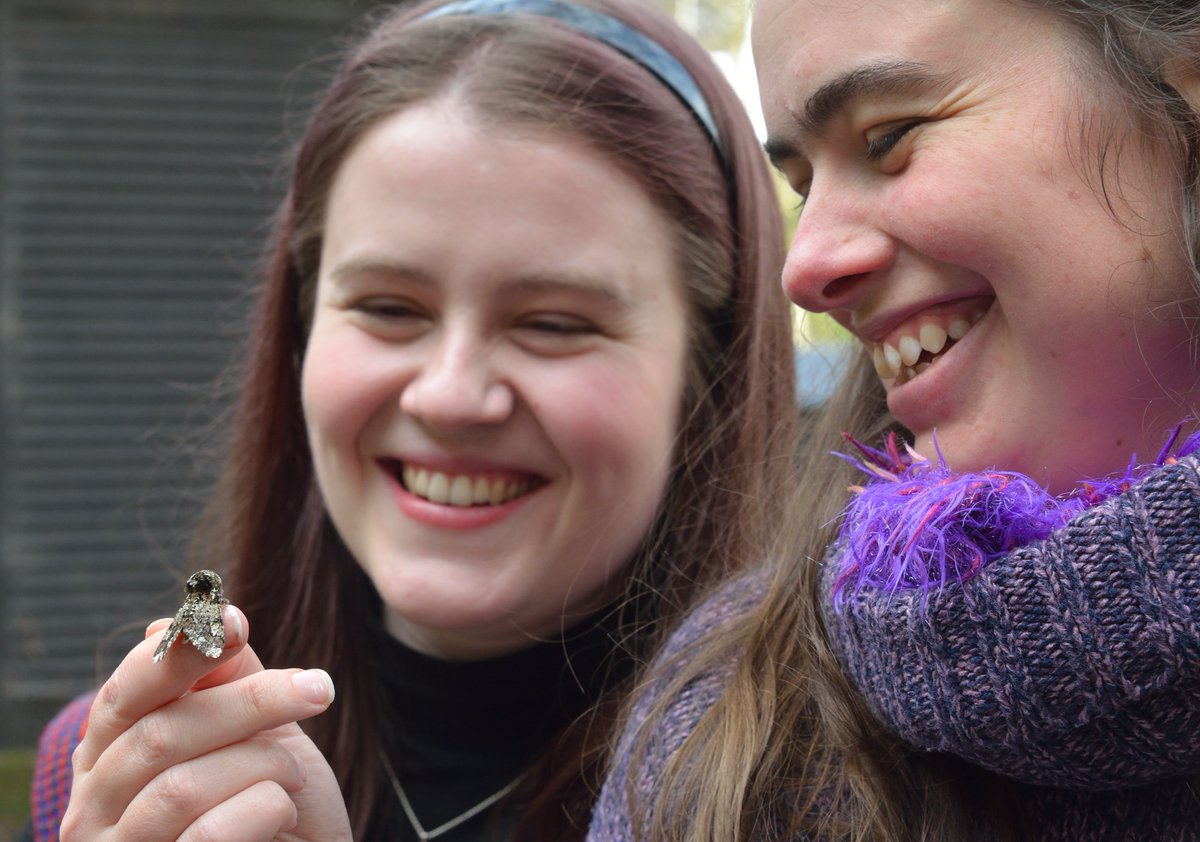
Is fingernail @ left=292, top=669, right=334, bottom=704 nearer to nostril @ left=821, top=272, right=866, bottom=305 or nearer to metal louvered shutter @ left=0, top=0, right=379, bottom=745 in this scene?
nostril @ left=821, top=272, right=866, bottom=305

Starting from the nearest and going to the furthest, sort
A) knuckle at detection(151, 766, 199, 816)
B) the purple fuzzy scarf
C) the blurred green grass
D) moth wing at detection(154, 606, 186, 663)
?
the purple fuzzy scarf
moth wing at detection(154, 606, 186, 663)
knuckle at detection(151, 766, 199, 816)
the blurred green grass

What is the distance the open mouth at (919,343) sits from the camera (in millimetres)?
1386

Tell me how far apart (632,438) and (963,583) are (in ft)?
Result: 2.62

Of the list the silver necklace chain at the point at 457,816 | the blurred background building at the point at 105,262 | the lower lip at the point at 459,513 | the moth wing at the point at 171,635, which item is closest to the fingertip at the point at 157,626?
the moth wing at the point at 171,635

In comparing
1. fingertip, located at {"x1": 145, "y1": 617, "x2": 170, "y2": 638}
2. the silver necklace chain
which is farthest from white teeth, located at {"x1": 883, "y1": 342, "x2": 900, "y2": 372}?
the silver necklace chain

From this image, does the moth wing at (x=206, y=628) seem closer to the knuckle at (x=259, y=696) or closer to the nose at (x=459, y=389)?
the knuckle at (x=259, y=696)

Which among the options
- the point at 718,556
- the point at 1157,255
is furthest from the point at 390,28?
the point at 1157,255

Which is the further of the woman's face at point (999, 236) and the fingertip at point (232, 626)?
the fingertip at point (232, 626)

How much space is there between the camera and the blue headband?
7.23 feet

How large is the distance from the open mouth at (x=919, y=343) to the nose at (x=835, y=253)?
7cm

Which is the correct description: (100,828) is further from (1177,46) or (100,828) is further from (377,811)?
(1177,46)

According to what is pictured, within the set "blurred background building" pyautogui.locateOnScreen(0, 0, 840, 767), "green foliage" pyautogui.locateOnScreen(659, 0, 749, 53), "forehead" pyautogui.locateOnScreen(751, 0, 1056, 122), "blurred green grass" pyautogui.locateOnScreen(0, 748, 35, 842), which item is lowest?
"blurred green grass" pyautogui.locateOnScreen(0, 748, 35, 842)

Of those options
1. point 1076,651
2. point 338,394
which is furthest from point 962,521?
point 338,394

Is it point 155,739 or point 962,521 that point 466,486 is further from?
point 962,521
